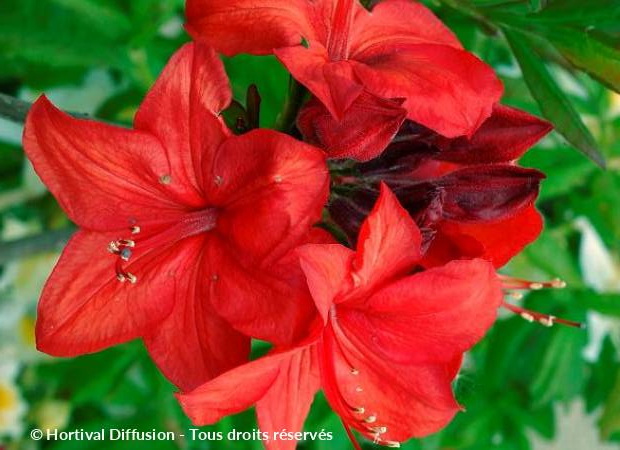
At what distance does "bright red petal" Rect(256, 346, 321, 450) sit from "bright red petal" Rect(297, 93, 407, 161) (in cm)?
11

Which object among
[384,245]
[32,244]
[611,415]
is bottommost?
[611,415]

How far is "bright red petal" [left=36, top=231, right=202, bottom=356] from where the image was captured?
421mm

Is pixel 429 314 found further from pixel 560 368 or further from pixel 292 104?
pixel 560 368

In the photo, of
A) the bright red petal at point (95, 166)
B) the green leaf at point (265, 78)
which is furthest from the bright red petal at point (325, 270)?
the green leaf at point (265, 78)

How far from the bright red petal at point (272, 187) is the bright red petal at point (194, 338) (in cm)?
4

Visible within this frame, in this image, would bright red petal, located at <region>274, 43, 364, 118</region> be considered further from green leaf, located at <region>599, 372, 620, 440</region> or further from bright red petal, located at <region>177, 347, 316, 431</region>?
green leaf, located at <region>599, 372, 620, 440</region>

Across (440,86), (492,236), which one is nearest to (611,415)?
(492,236)

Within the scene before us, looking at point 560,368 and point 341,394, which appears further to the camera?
point 560,368

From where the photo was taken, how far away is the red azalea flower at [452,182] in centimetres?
43

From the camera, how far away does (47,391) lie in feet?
3.41

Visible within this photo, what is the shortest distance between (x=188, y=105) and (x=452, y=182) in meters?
0.15

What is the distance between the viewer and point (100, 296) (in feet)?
1.40

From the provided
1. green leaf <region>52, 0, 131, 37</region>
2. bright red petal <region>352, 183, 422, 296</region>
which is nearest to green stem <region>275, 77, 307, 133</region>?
bright red petal <region>352, 183, 422, 296</region>

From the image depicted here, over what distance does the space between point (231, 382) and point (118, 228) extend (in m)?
0.11
